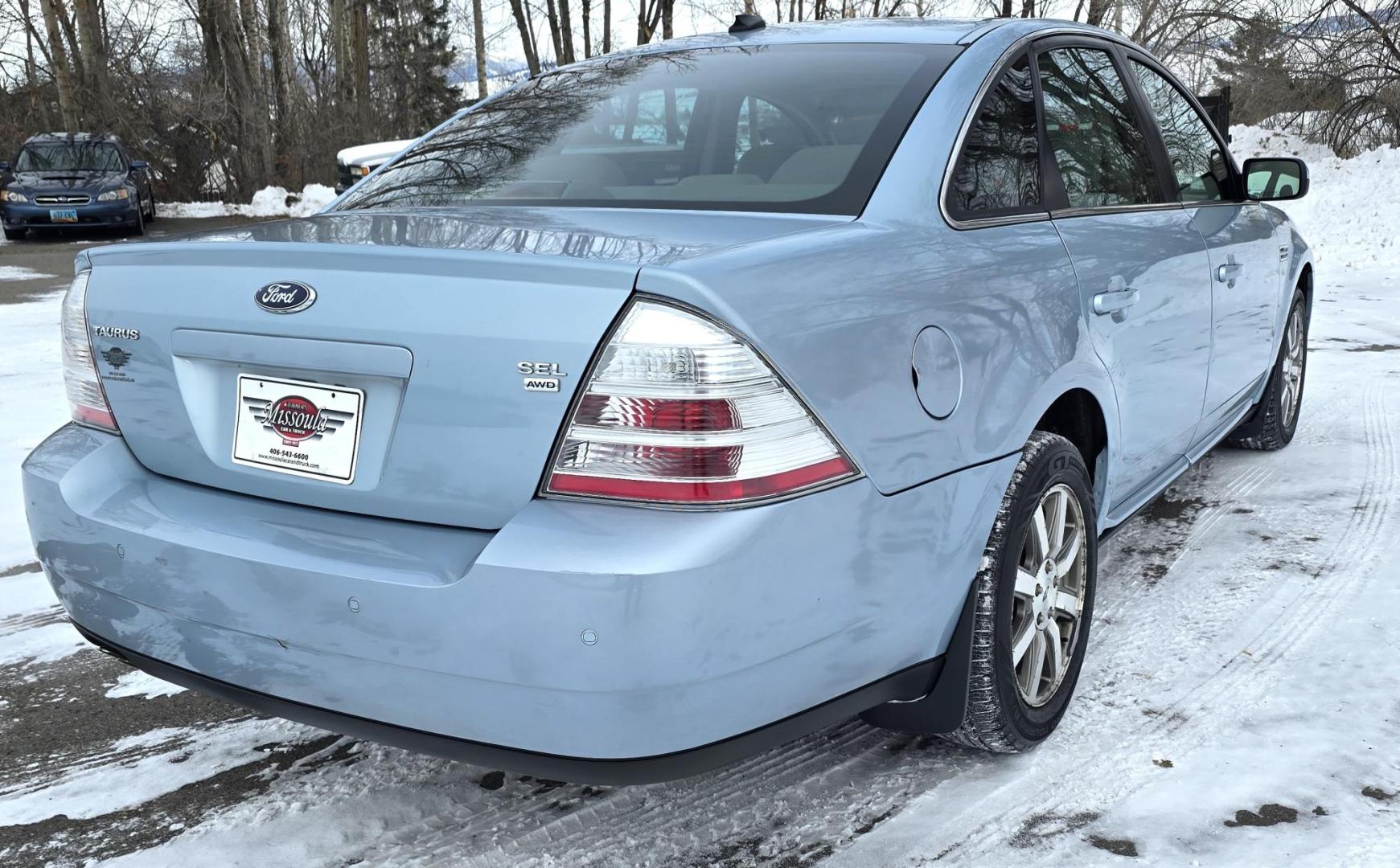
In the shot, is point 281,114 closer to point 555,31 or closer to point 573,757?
point 555,31

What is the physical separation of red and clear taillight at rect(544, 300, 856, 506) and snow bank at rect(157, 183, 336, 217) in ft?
71.9

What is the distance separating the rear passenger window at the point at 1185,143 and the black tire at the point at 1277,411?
0.98 meters

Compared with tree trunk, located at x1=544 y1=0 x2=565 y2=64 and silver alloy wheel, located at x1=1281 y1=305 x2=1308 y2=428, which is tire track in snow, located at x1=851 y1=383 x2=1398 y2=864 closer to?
silver alloy wheel, located at x1=1281 y1=305 x2=1308 y2=428

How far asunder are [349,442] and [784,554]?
729 mm

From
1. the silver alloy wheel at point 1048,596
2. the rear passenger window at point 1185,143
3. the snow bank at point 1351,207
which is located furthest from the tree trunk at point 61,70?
the silver alloy wheel at point 1048,596

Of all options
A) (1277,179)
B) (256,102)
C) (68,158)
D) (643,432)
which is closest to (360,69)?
(256,102)

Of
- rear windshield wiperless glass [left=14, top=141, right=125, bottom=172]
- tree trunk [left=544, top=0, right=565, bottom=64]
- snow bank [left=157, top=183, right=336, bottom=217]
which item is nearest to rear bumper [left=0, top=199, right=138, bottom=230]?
rear windshield wiperless glass [left=14, top=141, right=125, bottom=172]

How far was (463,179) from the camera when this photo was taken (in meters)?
2.84

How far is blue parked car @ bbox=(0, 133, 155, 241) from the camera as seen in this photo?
16922 mm

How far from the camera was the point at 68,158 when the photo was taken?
1808cm

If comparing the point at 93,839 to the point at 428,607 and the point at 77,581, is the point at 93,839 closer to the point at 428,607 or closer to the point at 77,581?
the point at 77,581

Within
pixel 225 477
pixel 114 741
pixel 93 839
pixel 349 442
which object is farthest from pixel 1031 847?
pixel 114 741

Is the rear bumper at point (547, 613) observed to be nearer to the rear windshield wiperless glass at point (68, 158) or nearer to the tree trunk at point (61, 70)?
the rear windshield wiperless glass at point (68, 158)

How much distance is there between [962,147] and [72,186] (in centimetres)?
1759
